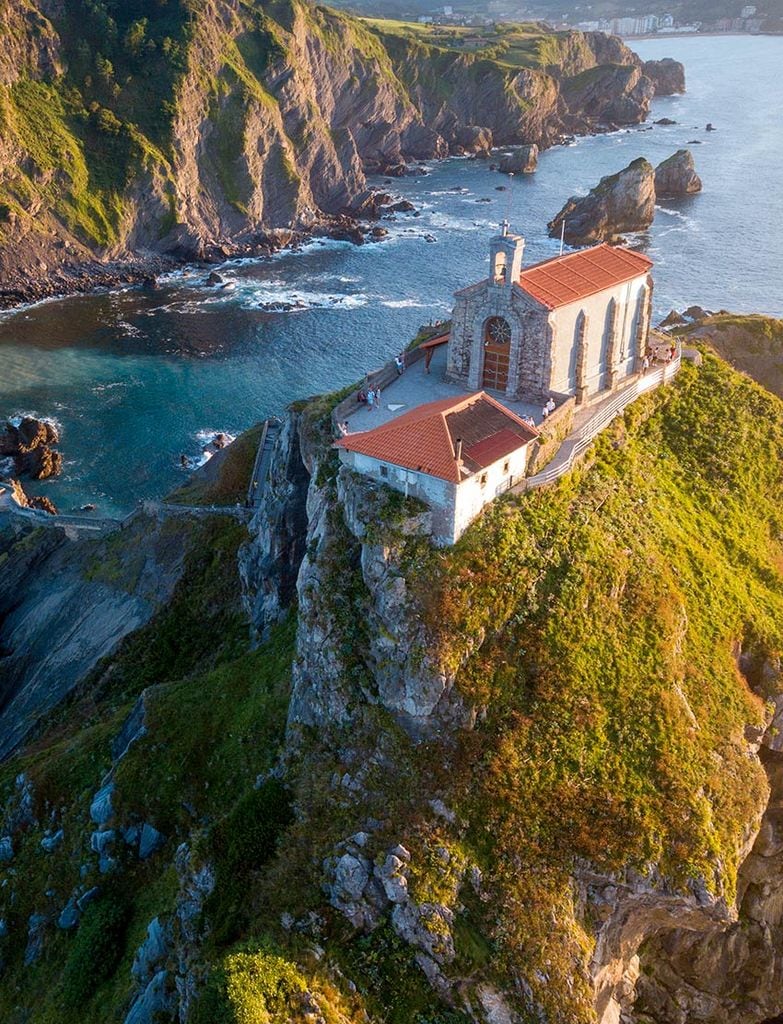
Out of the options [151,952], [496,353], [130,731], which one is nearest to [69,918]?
[151,952]

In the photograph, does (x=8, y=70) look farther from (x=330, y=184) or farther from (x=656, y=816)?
(x=656, y=816)

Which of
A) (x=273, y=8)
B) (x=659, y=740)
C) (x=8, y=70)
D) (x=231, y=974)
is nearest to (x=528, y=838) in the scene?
(x=659, y=740)

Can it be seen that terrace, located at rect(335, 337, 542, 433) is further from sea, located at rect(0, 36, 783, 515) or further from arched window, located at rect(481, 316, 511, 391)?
sea, located at rect(0, 36, 783, 515)

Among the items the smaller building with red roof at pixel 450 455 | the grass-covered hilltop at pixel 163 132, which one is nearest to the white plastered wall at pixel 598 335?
the smaller building with red roof at pixel 450 455

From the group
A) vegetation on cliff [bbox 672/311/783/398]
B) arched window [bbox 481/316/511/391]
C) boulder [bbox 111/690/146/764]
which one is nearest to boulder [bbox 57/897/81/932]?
boulder [bbox 111/690/146/764]

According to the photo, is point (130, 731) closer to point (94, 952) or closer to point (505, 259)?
point (94, 952)

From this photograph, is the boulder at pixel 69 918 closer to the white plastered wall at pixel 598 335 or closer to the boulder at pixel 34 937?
the boulder at pixel 34 937
